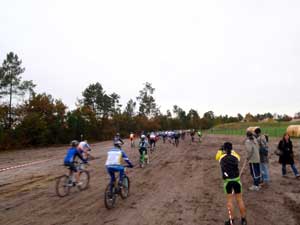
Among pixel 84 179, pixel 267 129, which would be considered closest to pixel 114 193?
pixel 84 179

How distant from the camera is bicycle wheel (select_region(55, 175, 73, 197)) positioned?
36.0ft

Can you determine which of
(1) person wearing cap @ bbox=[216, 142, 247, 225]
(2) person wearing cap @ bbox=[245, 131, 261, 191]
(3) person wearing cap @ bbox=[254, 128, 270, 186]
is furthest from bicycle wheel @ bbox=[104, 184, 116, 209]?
(3) person wearing cap @ bbox=[254, 128, 270, 186]

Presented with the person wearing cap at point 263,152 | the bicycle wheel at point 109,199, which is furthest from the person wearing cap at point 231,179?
the person wearing cap at point 263,152

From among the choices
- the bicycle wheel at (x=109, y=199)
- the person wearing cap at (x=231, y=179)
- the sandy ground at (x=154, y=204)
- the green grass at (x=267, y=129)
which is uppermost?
the green grass at (x=267, y=129)

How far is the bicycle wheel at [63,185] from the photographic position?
11.0 m

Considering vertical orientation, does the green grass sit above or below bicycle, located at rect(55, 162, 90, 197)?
above

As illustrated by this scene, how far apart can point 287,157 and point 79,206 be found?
916 centimetres

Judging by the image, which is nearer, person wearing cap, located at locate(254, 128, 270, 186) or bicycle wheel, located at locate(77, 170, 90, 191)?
person wearing cap, located at locate(254, 128, 270, 186)

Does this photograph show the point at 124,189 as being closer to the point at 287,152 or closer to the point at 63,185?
the point at 63,185

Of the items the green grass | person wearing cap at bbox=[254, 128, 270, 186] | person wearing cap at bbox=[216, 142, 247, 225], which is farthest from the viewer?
the green grass

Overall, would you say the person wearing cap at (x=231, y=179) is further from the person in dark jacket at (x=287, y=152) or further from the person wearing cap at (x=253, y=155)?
the person in dark jacket at (x=287, y=152)

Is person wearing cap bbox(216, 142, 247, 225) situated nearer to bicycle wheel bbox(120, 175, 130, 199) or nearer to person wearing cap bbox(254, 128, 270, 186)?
bicycle wheel bbox(120, 175, 130, 199)

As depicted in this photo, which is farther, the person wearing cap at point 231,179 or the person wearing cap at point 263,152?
the person wearing cap at point 263,152

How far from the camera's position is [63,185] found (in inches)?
442
